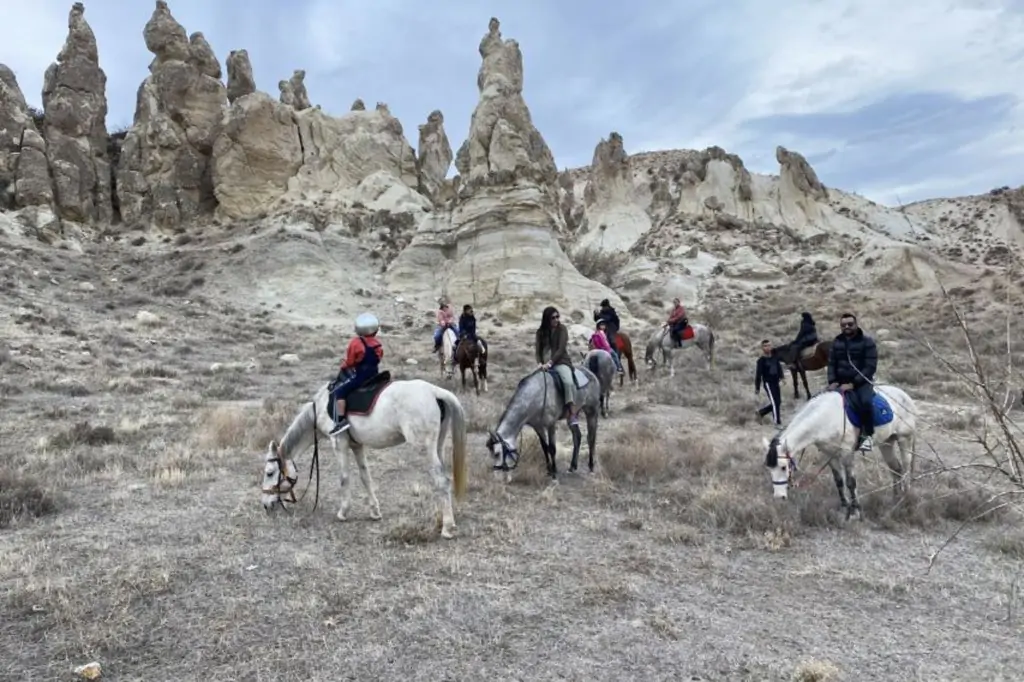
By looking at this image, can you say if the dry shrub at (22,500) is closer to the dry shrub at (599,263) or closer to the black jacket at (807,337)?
the black jacket at (807,337)

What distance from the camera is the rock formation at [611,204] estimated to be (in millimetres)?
58219

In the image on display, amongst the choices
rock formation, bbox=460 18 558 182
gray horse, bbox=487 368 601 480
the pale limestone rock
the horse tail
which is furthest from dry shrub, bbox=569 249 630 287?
the horse tail

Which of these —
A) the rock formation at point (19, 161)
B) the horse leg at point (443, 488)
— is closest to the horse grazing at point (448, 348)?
the horse leg at point (443, 488)

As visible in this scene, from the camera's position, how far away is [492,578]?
234 inches

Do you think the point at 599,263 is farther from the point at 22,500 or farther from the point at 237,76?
the point at 22,500

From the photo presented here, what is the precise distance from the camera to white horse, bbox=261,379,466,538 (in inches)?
279

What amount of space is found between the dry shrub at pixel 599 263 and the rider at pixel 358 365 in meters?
40.0

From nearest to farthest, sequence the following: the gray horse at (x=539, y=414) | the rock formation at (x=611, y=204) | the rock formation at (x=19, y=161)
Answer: the gray horse at (x=539, y=414) < the rock formation at (x=19, y=161) < the rock formation at (x=611, y=204)

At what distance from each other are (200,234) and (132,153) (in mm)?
7173

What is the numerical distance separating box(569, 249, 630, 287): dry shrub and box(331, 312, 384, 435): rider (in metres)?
40.0

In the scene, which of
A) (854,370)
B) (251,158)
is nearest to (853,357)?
(854,370)

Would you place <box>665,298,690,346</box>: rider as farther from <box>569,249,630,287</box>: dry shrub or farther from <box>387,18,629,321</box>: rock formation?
<box>569,249,630,287</box>: dry shrub

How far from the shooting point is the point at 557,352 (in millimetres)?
9734

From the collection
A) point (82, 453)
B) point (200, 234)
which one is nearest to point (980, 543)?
point (82, 453)
